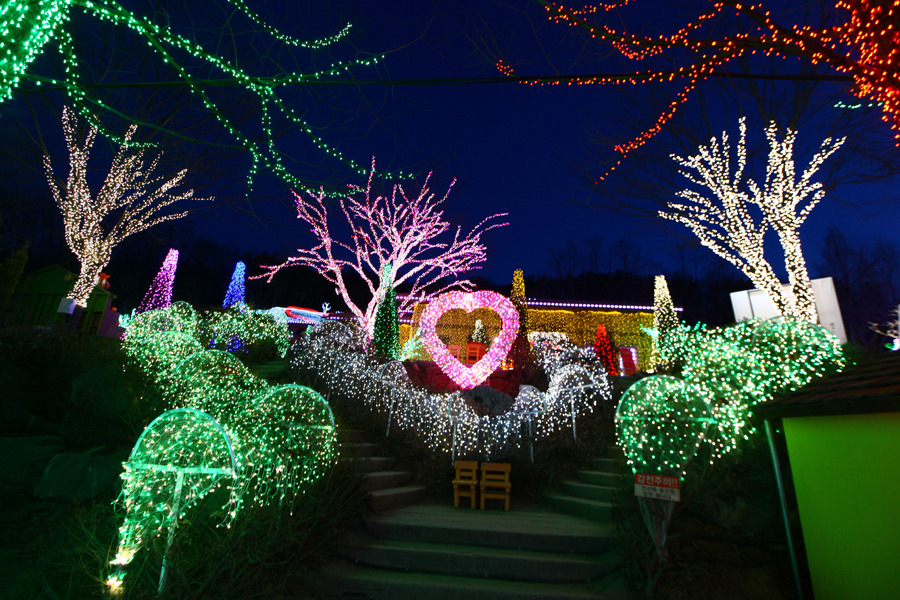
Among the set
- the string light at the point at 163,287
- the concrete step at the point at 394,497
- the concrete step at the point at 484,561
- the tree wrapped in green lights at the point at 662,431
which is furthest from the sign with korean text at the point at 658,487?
the string light at the point at 163,287

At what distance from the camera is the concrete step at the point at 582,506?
17.7 ft

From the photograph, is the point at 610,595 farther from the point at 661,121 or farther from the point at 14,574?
the point at 14,574

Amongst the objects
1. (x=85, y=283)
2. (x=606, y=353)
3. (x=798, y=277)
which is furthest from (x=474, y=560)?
(x=85, y=283)

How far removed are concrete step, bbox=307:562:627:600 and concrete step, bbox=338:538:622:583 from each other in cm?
9

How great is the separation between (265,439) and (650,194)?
37.5 ft

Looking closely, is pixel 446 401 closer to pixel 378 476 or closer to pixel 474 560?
pixel 378 476

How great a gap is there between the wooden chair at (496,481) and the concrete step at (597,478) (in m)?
1.29

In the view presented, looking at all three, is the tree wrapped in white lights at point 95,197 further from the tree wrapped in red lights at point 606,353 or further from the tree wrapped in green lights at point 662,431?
the tree wrapped in red lights at point 606,353

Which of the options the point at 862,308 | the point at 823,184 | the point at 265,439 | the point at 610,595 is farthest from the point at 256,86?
the point at 862,308

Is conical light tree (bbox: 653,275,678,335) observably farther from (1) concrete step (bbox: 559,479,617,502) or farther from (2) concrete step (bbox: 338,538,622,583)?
(2) concrete step (bbox: 338,538,622,583)

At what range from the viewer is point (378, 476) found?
6.26 metres

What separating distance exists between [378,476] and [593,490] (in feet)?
10.6

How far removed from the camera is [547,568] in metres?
4.42

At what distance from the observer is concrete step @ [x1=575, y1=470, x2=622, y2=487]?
6086mm
